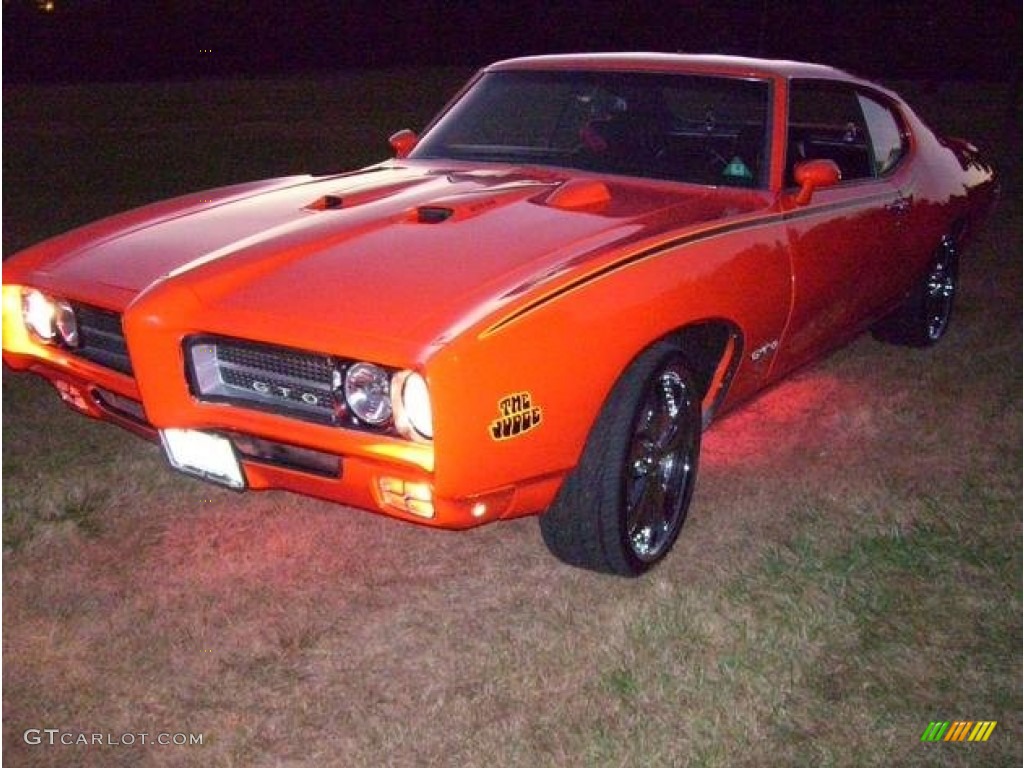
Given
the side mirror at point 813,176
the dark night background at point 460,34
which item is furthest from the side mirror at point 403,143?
the dark night background at point 460,34

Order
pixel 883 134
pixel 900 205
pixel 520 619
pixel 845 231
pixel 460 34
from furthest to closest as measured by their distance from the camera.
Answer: pixel 460 34
pixel 883 134
pixel 900 205
pixel 845 231
pixel 520 619

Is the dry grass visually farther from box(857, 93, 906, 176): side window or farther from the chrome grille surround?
box(857, 93, 906, 176): side window

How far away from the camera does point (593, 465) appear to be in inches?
122

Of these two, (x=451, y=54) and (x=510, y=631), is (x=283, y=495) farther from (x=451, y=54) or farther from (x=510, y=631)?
(x=451, y=54)

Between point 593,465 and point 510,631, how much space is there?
1.69 ft

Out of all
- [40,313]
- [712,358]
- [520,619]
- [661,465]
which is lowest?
[520,619]

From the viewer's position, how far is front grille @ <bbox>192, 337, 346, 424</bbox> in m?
2.85

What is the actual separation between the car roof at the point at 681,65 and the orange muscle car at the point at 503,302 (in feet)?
0.05

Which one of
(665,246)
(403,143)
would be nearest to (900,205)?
(665,246)

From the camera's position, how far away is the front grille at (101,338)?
3.26 meters

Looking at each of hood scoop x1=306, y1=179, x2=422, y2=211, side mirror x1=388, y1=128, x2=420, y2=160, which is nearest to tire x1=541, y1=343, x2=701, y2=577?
hood scoop x1=306, y1=179, x2=422, y2=211

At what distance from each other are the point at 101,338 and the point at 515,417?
135cm

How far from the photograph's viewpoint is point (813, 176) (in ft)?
12.7

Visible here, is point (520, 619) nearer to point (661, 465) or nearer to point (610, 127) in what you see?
point (661, 465)
